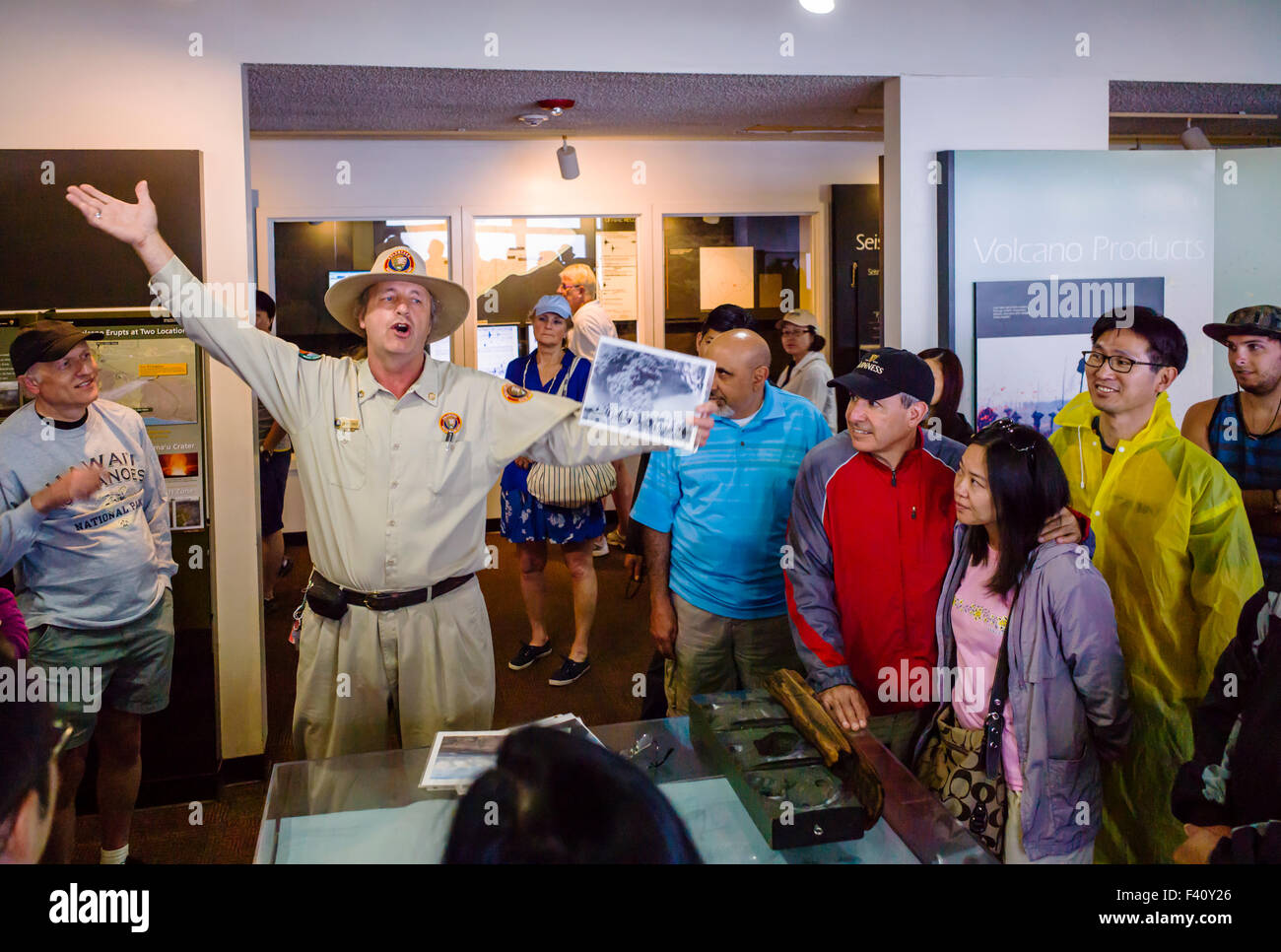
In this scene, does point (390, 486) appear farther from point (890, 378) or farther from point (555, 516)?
point (555, 516)

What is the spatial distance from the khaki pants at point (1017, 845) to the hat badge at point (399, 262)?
191cm

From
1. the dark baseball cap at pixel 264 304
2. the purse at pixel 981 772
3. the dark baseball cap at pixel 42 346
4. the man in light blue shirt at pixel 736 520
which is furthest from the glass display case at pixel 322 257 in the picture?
the purse at pixel 981 772

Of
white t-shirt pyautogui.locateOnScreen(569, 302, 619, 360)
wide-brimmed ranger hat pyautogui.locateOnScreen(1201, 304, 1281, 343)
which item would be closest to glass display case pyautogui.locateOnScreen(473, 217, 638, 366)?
white t-shirt pyautogui.locateOnScreen(569, 302, 619, 360)

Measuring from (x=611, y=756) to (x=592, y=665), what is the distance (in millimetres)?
3718

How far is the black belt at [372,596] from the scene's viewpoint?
8.00 ft

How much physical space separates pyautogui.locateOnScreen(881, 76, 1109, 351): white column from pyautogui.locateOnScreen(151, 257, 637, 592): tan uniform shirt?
7.64 feet

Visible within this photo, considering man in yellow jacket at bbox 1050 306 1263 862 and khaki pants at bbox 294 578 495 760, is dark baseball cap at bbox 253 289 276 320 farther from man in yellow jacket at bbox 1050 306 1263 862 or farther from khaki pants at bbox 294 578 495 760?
man in yellow jacket at bbox 1050 306 1263 862

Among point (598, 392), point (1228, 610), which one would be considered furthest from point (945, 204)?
point (598, 392)

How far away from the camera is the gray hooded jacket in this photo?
214 centimetres

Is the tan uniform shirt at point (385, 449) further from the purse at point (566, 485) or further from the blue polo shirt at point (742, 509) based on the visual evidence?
the purse at point (566, 485)

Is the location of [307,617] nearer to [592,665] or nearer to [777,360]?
[592,665]

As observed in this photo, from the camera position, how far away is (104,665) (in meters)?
2.82

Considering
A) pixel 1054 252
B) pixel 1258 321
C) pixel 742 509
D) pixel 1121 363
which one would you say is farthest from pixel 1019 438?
pixel 1054 252
